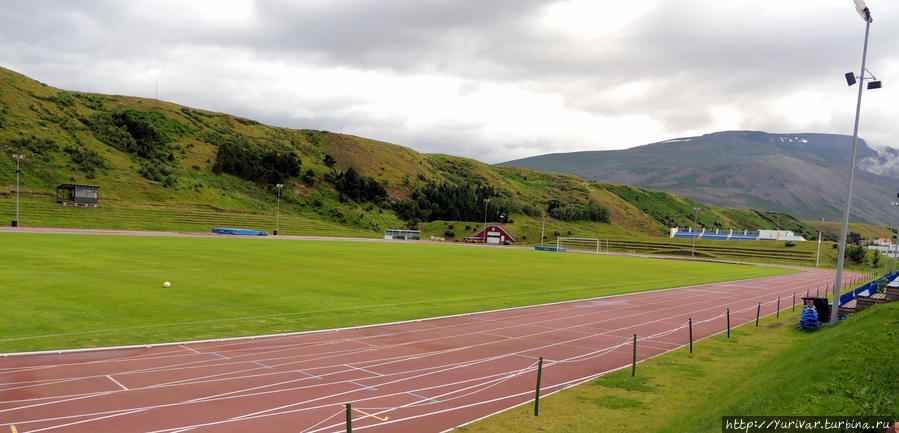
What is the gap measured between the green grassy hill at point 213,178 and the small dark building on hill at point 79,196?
2.06 m

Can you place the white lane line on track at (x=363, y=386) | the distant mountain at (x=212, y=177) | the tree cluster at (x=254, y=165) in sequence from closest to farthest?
the white lane line on track at (x=363, y=386) < the distant mountain at (x=212, y=177) < the tree cluster at (x=254, y=165)

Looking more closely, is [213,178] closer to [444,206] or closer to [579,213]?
[444,206]

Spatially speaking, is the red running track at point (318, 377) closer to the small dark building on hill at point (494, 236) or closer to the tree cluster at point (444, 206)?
the small dark building on hill at point (494, 236)

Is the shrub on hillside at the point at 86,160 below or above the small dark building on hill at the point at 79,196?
above

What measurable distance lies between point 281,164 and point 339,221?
24265mm

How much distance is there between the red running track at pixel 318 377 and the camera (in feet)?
33.0

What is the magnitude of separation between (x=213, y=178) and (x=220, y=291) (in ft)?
323

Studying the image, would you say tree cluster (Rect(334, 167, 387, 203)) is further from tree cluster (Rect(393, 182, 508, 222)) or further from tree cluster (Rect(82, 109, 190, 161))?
tree cluster (Rect(82, 109, 190, 161))

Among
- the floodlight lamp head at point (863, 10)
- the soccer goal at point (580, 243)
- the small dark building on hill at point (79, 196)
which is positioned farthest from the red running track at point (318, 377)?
the soccer goal at point (580, 243)

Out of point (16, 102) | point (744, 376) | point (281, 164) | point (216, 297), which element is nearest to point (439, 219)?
point (281, 164)

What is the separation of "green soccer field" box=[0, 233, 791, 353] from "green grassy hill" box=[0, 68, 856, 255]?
44.4 meters

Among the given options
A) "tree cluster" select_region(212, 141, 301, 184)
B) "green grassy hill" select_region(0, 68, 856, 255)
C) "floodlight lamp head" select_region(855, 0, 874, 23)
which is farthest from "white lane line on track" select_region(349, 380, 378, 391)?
"tree cluster" select_region(212, 141, 301, 184)

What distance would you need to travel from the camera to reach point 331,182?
463ft

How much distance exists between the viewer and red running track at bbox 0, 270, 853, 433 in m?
Answer: 10.1
